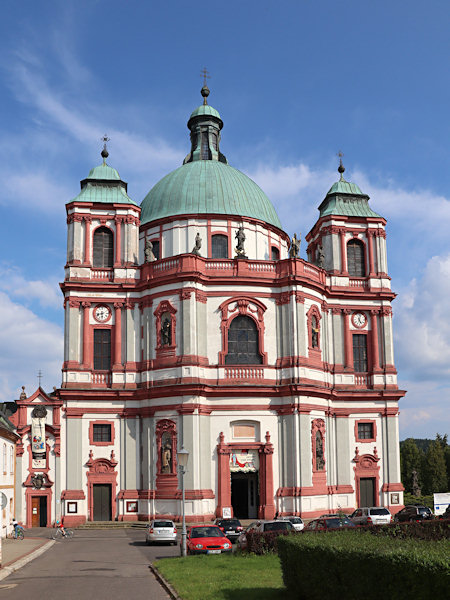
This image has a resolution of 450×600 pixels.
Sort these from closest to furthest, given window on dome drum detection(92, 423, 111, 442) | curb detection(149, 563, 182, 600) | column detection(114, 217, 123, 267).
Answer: curb detection(149, 563, 182, 600), window on dome drum detection(92, 423, 111, 442), column detection(114, 217, 123, 267)

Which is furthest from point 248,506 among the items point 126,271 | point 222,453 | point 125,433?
point 126,271

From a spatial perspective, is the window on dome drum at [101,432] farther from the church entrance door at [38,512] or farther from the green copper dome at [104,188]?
the green copper dome at [104,188]

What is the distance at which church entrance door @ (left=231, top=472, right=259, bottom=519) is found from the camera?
4838 centimetres

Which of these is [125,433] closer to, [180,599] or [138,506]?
[138,506]

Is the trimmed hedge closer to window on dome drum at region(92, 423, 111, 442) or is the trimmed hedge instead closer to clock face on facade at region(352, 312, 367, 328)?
window on dome drum at region(92, 423, 111, 442)

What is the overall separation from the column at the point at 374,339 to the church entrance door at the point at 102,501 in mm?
20922

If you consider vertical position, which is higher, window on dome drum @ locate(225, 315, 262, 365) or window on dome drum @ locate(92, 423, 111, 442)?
window on dome drum @ locate(225, 315, 262, 365)

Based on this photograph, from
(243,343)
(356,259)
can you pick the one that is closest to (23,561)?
(243,343)

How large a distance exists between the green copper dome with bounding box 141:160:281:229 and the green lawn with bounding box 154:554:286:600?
107 ft

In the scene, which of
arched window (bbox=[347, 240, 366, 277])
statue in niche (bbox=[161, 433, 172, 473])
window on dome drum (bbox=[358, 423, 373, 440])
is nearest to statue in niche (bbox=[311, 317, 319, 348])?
arched window (bbox=[347, 240, 366, 277])

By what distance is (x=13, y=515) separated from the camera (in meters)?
47.3

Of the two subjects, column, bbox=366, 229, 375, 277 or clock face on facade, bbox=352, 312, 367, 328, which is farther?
column, bbox=366, 229, 375, 277

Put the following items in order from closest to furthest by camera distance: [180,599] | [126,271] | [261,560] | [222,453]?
1. [180,599]
2. [261,560]
3. [222,453]
4. [126,271]

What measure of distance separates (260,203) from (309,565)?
1740 inches
